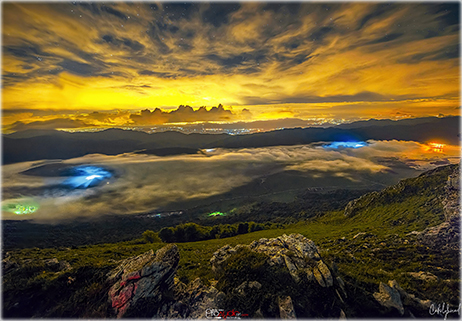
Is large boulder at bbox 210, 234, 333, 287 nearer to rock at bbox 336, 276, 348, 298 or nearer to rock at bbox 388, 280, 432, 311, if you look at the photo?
rock at bbox 336, 276, 348, 298

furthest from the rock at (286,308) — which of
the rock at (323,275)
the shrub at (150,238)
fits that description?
the shrub at (150,238)

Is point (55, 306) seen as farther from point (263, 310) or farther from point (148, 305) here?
point (263, 310)

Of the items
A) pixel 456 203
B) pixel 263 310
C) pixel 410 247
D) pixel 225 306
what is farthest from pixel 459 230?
pixel 225 306

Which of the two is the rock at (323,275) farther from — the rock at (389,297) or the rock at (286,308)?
the rock at (389,297)

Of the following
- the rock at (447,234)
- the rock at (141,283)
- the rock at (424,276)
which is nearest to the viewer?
the rock at (141,283)

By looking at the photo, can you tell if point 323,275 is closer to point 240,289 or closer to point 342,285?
point 342,285

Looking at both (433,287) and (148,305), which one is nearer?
(148,305)
